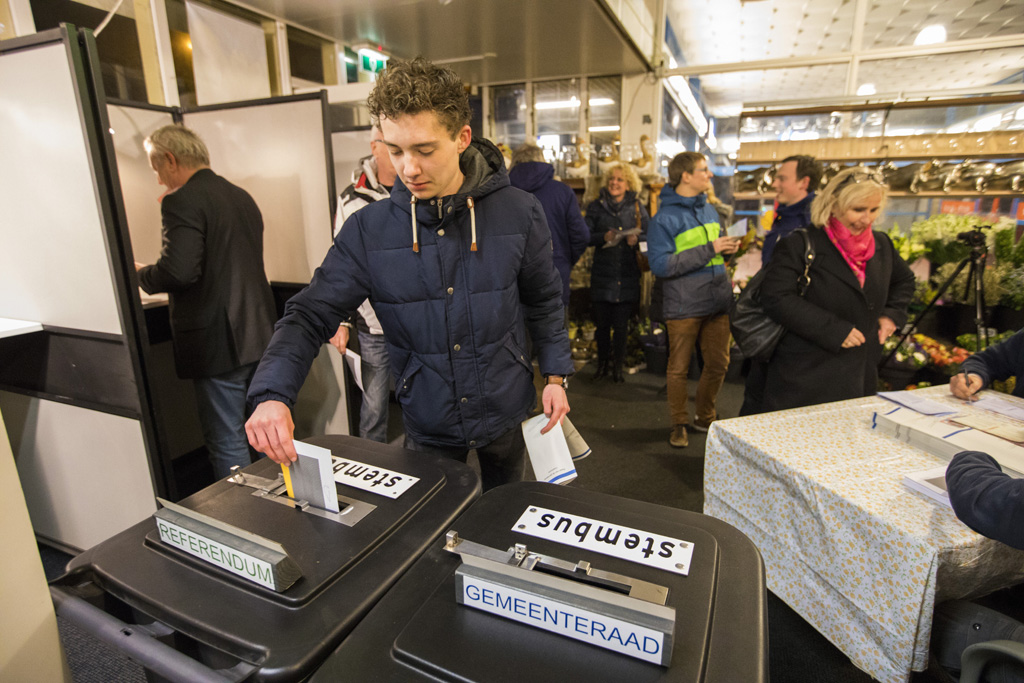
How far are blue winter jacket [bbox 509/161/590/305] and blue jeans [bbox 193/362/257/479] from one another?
1.71 m

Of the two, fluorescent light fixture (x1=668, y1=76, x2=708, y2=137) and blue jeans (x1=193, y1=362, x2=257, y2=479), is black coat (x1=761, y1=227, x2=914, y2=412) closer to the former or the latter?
blue jeans (x1=193, y1=362, x2=257, y2=479)

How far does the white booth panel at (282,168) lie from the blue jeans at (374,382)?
59 cm

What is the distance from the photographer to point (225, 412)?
2.22 metres

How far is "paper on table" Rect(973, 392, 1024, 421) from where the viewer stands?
4.86 ft

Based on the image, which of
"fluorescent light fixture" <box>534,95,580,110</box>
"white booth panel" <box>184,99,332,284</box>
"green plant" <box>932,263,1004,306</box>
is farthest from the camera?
"fluorescent light fixture" <box>534,95,580,110</box>

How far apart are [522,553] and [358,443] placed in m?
0.48

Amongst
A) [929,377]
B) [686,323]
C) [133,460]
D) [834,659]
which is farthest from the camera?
[929,377]

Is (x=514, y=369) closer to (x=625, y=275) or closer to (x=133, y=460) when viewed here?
(x=133, y=460)

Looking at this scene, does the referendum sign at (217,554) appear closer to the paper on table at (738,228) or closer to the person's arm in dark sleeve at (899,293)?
the person's arm in dark sleeve at (899,293)

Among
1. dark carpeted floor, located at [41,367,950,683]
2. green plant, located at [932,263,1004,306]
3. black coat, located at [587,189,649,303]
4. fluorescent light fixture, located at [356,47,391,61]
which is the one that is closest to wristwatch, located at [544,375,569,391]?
dark carpeted floor, located at [41,367,950,683]

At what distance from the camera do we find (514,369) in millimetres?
1245

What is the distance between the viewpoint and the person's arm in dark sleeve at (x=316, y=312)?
98 cm

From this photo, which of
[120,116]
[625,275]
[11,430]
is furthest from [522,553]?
[625,275]

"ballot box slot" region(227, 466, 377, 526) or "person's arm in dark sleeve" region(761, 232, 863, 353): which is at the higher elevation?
"person's arm in dark sleeve" region(761, 232, 863, 353)
